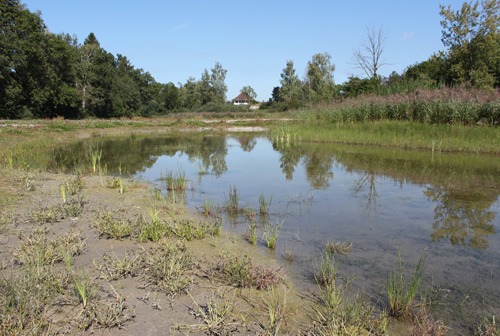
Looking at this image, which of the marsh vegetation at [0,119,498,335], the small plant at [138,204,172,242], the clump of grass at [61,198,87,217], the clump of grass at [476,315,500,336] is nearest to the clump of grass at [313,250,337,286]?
the marsh vegetation at [0,119,498,335]

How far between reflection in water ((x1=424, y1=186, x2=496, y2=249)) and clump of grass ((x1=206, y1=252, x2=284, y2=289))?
8.53ft

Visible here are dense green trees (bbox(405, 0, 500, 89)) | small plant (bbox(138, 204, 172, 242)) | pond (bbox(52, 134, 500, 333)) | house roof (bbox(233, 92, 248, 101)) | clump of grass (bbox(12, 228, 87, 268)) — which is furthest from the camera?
house roof (bbox(233, 92, 248, 101))

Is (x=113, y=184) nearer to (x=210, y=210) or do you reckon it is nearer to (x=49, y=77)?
(x=210, y=210)

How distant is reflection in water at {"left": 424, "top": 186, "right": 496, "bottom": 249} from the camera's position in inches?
179

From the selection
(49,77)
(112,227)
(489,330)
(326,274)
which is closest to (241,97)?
(49,77)

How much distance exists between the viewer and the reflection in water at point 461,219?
4555 millimetres

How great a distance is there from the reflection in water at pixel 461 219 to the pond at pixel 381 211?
2 cm

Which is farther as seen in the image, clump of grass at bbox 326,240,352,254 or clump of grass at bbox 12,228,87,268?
clump of grass at bbox 326,240,352,254

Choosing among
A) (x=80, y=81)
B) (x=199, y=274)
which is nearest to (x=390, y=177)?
(x=199, y=274)

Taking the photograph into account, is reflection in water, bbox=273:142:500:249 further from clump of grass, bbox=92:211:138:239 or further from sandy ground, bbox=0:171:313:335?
clump of grass, bbox=92:211:138:239

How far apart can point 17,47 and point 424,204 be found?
43.5 metres

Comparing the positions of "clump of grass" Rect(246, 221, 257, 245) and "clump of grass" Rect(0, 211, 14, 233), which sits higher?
"clump of grass" Rect(0, 211, 14, 233)

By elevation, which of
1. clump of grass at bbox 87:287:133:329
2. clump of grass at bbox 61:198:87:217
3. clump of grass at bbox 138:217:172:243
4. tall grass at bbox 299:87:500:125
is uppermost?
tall grass at bbox 299:87:500:125

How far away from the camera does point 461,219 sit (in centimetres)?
529
